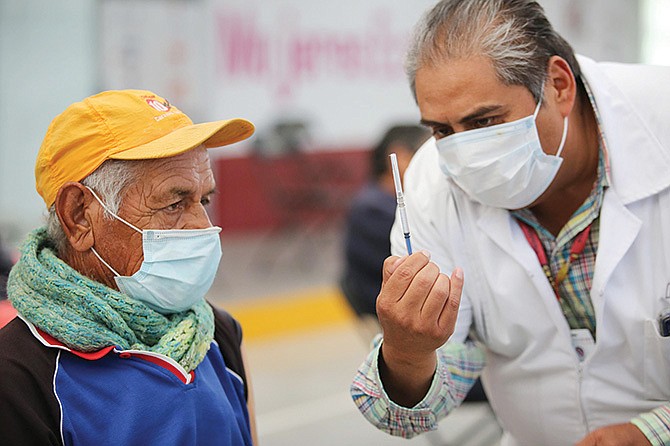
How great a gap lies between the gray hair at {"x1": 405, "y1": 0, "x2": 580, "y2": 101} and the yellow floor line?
15.8ft

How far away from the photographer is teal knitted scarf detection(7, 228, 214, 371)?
5.30ft

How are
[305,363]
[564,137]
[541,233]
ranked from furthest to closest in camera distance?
[305,363]
[541,233]
[564,137]

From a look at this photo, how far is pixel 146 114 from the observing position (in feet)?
5.79

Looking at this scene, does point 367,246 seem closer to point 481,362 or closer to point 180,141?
A: point 481,362

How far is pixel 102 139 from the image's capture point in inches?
66.7

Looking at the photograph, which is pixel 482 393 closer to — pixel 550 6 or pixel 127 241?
pixel 127 241

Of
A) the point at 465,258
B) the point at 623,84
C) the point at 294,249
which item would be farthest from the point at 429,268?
the point at 294,249

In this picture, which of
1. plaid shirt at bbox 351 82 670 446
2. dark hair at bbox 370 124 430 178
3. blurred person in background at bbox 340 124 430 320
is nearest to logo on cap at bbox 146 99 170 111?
plaid shirt at bbox 351 82 670 446

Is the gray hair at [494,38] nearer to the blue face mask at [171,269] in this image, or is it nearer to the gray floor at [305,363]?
the blue face mask at [171,269]

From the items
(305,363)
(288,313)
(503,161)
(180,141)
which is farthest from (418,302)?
(288,313)

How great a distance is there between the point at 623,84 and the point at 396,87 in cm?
789

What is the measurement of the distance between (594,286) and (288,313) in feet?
17.3

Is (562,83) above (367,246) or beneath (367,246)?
above

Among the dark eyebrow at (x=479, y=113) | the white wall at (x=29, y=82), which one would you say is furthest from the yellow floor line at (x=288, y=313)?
the dark eyebrow at (x=479, y=113)
